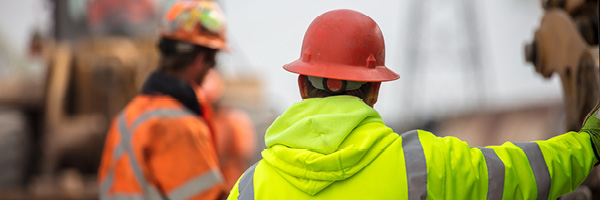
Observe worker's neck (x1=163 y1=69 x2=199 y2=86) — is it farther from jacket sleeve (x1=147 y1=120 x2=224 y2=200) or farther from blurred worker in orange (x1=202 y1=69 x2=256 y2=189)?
blurred worker in orange (x1=202 y1=69 x2=256 y2=189)

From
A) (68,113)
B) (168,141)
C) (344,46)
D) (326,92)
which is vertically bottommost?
(68,113)

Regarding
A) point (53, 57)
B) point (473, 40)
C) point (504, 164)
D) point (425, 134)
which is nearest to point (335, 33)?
point (425, 134)

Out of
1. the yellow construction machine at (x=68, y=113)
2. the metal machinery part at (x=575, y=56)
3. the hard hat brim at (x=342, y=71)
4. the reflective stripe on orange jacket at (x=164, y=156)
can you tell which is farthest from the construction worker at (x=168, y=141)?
the yellow construction machine at (x=68, y=113)

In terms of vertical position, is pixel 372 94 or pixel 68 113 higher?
pixel 372 94

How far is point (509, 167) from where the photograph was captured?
2365 mm

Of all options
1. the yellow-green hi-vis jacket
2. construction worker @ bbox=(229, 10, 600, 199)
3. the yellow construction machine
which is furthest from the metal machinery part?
the yellow construction machine

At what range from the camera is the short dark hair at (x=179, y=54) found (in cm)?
430

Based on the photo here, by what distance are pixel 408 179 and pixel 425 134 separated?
17 cm

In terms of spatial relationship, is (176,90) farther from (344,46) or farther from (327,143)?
(327,143)

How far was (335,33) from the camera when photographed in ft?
8.66

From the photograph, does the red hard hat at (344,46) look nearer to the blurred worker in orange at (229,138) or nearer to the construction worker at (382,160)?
the construction worker at (382,160)

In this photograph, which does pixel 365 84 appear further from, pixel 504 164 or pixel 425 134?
pixel 504 164

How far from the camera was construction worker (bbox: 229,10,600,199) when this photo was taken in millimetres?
2324

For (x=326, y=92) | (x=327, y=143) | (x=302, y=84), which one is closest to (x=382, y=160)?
(x=327, y=143)
